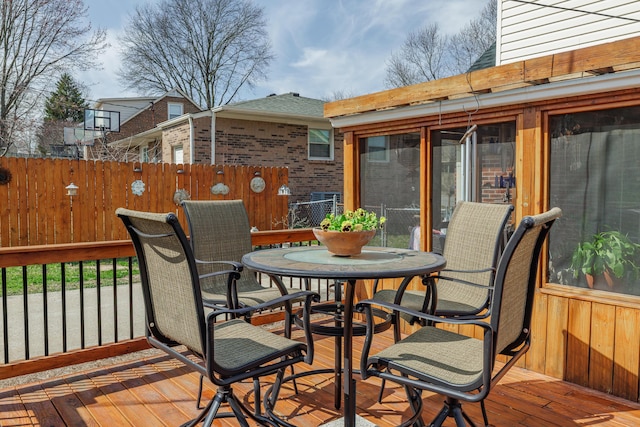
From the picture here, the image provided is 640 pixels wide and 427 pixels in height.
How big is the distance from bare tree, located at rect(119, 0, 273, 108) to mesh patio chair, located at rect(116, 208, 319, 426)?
20.6 m

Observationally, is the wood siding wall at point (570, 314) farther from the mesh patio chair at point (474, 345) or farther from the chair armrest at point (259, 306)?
the chair armrest at point (259, 306)

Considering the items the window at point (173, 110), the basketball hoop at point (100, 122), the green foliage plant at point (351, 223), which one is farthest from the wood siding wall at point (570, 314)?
the window at point (173, 110)

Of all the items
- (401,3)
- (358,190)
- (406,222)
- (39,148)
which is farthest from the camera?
(39,148)

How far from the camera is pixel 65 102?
12.6m

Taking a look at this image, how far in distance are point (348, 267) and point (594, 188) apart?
1686 millimetres

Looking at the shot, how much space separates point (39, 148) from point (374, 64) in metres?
15.1

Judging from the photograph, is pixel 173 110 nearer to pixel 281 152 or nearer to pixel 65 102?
pixel 65 102

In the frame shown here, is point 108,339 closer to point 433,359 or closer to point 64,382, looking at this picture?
point 64,382

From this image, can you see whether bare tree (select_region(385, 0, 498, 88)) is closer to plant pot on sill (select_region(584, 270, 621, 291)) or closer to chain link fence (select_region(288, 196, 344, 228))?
chain link fence (select_region(288, 196, 344, 228))

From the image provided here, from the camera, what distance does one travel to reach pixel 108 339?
432 cm

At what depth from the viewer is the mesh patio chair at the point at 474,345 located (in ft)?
5.36

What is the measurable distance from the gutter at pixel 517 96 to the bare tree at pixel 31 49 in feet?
35.4

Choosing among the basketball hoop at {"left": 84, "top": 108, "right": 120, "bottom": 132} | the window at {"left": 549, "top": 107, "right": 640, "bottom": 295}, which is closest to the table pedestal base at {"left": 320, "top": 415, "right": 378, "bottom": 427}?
the window at {"left": 549, "top": 107, "right": 640, "bottom": 295}

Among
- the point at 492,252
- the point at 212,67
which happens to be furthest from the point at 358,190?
the point at 212,67
